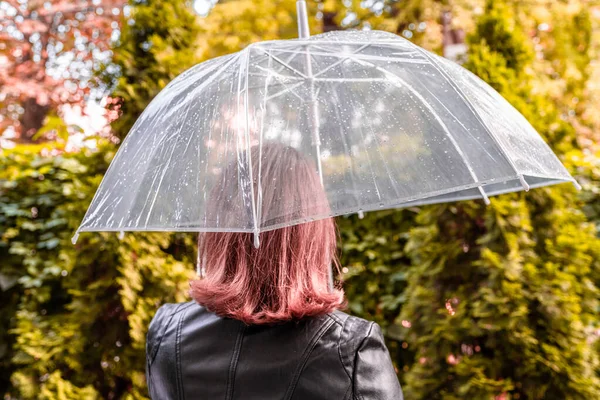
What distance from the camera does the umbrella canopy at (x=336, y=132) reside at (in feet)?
6.24

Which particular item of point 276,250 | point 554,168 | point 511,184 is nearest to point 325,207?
point 276,250

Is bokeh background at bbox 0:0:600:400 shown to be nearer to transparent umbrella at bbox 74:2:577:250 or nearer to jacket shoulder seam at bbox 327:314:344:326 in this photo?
transparent umbrella at bbox 74:2:577:250

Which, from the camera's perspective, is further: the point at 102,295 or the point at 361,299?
the point at 361,299

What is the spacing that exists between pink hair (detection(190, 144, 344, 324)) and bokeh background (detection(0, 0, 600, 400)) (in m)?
1.77

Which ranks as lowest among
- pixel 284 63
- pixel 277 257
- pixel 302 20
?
pixel 277 257

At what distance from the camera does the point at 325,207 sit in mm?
1713

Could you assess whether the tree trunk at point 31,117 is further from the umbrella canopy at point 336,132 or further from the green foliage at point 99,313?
the umbrella canopy at point 336,132

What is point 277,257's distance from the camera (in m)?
1.68

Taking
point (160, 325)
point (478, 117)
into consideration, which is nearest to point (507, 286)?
point (478, 117)

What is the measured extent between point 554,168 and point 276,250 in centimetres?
114

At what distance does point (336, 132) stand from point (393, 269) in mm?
2641

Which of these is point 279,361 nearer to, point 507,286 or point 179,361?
point 179,361

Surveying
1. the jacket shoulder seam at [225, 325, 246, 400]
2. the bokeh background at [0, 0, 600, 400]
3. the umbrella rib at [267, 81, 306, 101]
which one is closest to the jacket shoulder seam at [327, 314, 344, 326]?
the jacket shoulder seam at [225, 325, 246, 400]

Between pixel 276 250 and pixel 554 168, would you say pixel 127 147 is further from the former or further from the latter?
pixel 554 168
